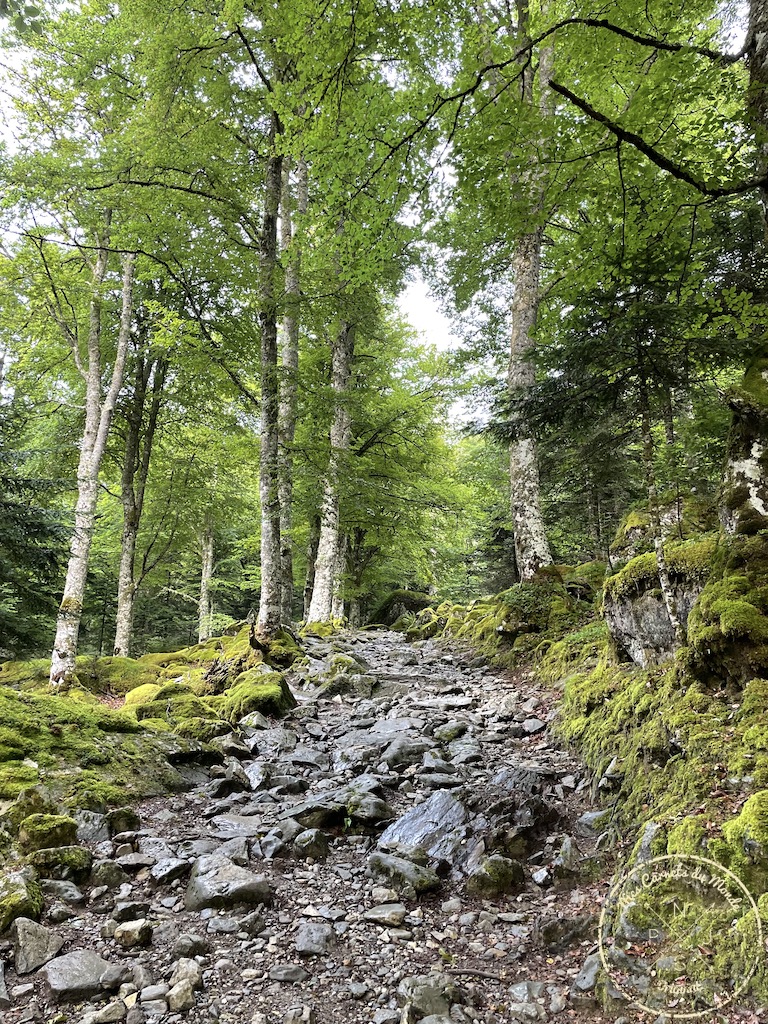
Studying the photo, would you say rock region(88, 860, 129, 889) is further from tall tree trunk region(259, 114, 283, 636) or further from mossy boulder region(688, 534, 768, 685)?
tall tree trunk region(259, 114, 283, 636)

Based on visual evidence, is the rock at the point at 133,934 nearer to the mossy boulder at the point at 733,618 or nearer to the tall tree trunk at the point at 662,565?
the mossy boulder at the point at 733,618

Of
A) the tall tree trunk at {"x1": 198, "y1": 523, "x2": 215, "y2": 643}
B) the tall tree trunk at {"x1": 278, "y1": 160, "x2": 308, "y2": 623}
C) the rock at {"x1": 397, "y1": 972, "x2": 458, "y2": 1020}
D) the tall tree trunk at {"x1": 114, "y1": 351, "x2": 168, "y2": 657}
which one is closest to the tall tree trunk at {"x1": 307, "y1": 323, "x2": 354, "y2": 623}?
the tall tree trunk at {"x1": 278, "y1": 160, "x2": 308, "y2": 623}

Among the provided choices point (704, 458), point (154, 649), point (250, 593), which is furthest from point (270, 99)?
point (250, 593)

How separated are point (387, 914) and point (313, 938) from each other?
50cm

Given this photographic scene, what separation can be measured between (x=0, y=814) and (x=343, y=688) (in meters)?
5.51

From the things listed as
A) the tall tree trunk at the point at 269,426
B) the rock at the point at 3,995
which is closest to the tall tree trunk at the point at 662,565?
the rock at the point at 3,995

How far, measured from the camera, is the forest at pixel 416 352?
4.39 metres

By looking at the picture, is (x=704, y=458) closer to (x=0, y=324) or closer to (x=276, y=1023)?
(x=276, y=1023)

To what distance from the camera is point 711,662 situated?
392 centimetres

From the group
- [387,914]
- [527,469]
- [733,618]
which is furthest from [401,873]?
[527,469]

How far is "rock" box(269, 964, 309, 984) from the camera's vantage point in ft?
9.51

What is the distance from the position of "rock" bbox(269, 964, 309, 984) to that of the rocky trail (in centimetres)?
2

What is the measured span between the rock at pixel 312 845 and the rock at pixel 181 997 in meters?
1.60

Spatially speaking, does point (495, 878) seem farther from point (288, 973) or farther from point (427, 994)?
point (288, 973)
